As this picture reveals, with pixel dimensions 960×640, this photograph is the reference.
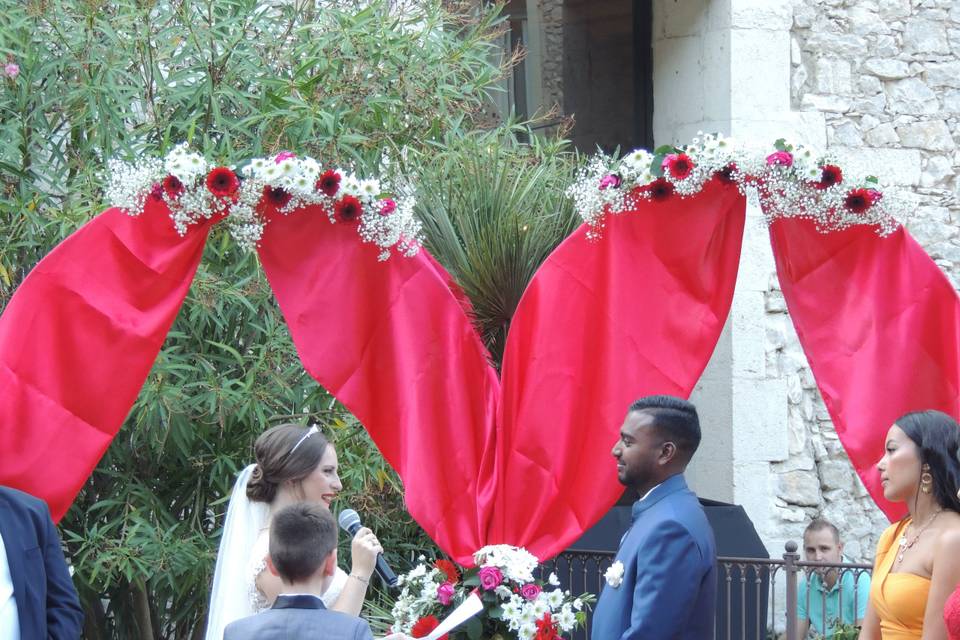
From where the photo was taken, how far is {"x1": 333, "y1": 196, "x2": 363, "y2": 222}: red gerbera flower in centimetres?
447

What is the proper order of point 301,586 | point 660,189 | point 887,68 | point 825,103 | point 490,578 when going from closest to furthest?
point 301,586 → point 490,578 → point 660,189 → point 825,103 → point 887,68

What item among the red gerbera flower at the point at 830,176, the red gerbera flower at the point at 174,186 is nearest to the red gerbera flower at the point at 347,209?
the red gerbera flower at the point at 174,186

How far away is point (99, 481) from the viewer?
555 centimetres

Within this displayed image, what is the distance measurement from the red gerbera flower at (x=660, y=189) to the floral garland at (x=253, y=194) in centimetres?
80

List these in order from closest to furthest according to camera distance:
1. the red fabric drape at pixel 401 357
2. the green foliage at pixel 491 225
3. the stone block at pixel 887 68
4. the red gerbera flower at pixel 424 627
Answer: the red gerbera flower at pixel 424 627 < the red fabric drape at pixel 401 357 < the green foliage at pixel 491 225 < the stone block at pixel 887 68

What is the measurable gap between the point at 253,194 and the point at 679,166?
139 cm

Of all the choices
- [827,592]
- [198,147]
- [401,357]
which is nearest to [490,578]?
[401,357]

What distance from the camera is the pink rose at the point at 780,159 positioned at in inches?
179

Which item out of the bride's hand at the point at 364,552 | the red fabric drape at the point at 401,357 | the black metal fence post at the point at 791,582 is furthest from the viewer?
the black metal fence post at the point at 791,582

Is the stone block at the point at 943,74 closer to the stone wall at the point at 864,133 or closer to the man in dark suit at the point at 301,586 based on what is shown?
the stone wall at the point at 864,133

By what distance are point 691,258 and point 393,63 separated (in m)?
1.93

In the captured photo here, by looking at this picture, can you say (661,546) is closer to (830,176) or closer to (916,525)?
(916,525)

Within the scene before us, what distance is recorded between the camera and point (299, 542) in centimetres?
293

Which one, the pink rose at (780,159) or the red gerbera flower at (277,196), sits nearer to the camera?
the red gerbera flower at (277,196)
